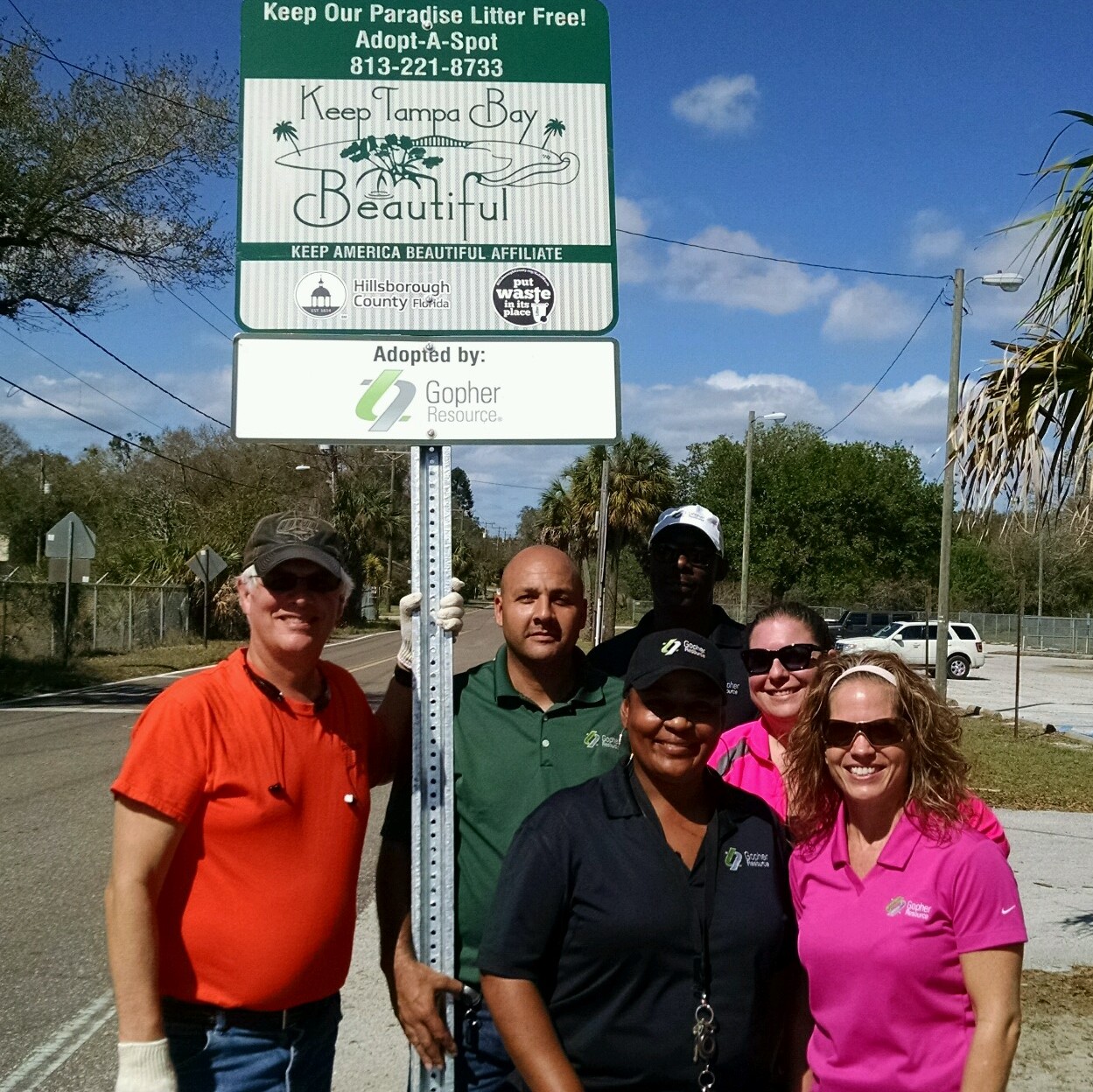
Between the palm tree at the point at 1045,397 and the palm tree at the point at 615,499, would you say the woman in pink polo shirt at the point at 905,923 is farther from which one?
the palm tree at the point at 615,499

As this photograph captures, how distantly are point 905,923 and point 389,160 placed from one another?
197 centimetres

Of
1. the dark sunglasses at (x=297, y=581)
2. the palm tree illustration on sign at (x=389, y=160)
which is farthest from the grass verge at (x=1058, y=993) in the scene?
the palm tree illustration on sign at (x=389, y=160)

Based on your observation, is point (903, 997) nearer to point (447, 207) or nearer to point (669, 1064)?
point (669, 1064)

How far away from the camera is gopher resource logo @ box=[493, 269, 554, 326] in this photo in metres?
2.67

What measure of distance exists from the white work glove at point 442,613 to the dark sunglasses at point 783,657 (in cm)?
106

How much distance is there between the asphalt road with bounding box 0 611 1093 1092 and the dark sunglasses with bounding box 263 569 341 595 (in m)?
2.68

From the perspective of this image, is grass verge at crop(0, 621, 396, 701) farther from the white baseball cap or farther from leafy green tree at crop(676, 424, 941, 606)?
leafy green tree at crop(676, 424, 941, 606)

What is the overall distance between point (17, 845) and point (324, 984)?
22.8ft

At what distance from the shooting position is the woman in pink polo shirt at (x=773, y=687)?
3199 mm

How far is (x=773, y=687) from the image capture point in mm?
3359

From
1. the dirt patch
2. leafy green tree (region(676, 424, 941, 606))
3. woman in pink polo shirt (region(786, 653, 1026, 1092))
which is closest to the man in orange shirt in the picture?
woman in pink polo shirt (region(786, 653, 1026, 1092))

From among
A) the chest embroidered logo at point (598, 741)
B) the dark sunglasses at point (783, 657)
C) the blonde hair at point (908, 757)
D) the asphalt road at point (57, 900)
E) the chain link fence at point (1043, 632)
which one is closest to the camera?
the blonde hair at point (908, 757)

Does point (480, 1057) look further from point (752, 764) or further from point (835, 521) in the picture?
point (835, 521)

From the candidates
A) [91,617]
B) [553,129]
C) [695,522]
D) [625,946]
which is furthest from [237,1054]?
[91,617]
